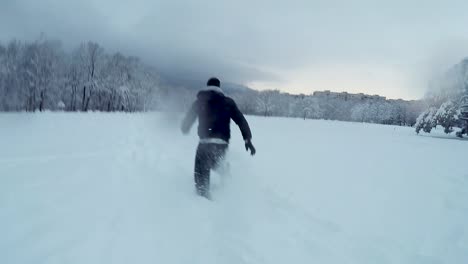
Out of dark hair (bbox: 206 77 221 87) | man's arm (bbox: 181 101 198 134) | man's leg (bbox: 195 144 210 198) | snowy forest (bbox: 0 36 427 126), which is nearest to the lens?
man's leg (bbox: 195 144 210 198)

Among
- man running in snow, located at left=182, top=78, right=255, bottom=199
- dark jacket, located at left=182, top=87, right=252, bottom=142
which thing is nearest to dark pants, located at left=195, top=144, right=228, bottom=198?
man running in snow, located at left=182, top=78, right=255, bottom=199

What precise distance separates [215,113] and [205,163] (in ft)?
2.69

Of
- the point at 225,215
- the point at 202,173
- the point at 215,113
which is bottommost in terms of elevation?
the point at 225,215

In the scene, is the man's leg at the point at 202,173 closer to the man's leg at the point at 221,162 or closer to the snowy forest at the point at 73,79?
the man's leg at the point at 221,162

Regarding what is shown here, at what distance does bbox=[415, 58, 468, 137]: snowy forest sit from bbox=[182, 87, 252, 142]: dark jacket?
1191 inches

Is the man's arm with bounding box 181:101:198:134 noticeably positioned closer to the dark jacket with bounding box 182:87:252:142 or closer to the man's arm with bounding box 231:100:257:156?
the dark jacket with bounding box 182:87:252:142

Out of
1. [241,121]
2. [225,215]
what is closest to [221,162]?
[241,121]

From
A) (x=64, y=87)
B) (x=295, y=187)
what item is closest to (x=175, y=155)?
(x=295, y=187)

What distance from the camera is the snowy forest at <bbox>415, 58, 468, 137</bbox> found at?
1025 inches

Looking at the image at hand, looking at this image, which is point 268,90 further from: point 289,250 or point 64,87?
point 289,250

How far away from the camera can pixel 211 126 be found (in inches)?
169

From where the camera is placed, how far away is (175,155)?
25.4 feet

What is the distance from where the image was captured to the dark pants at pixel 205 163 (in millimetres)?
4177

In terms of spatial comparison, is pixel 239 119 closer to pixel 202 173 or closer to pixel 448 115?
pixel 202 173
